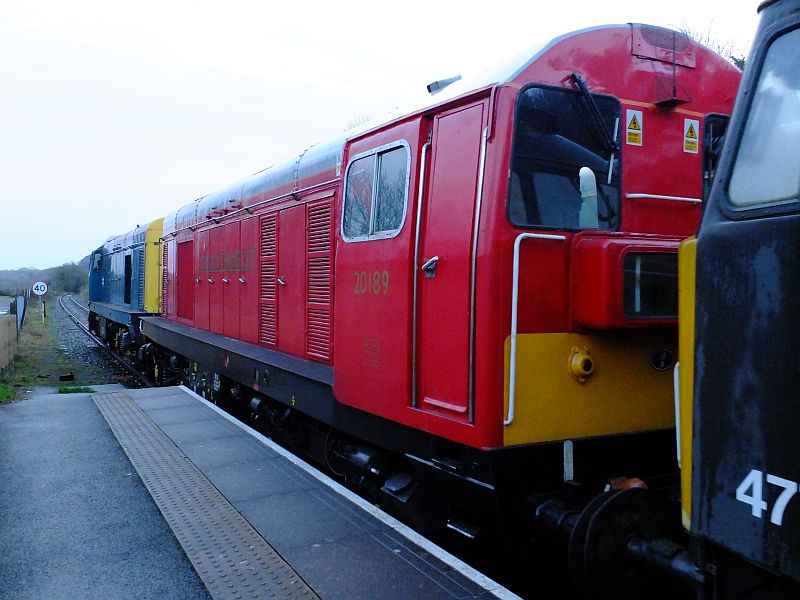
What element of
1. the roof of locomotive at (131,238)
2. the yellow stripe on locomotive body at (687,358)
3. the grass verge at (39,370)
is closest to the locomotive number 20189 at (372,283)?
the yellow stripe on locomotive body at (687,358)

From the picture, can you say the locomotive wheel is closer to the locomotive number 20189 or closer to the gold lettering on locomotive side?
the locomotive number 20189

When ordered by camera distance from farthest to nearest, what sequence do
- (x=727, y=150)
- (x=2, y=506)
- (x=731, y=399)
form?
(x=2, y=506)
(x=727, y=150)
(x=731, y=399)

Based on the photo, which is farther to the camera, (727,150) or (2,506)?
(2,506)

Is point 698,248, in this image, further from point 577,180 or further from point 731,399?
point 577,180

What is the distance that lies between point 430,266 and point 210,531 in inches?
82.7

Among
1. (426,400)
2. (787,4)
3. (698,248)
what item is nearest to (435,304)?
(426,400)

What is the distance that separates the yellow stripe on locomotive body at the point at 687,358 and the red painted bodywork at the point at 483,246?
84 centimetres

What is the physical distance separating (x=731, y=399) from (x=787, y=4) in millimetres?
1238

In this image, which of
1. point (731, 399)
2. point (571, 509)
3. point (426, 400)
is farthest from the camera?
point (426, 400)

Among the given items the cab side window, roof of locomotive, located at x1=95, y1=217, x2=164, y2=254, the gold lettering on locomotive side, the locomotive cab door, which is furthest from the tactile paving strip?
roof of locomotive, located at x1=95, y1=217, x2=164, y2=254

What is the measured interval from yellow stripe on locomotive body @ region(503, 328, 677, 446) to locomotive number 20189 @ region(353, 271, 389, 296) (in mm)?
1095

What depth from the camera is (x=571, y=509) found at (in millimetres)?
3254

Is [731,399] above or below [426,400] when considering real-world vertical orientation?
above

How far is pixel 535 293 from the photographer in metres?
3.28
